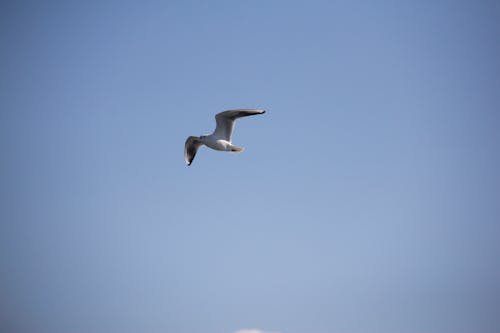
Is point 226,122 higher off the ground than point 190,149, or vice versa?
point 226,122

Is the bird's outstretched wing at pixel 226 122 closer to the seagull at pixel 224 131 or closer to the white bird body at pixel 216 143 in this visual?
the seagull at pixel 224 131

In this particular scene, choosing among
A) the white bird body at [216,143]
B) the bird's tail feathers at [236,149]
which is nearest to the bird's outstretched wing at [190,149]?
the white bird body at [216,143]

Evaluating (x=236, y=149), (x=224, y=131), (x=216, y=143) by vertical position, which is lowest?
(x=236, y=149)

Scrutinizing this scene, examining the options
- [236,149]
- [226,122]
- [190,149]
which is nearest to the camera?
[236,149]

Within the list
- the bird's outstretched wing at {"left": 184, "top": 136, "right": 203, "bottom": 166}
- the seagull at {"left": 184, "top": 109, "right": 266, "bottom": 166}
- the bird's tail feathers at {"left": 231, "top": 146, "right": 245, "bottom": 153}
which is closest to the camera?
the seagull at {"left": 184, "top": 109, "right": 266, "bottom": 166}

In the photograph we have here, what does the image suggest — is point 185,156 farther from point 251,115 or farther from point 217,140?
point 251,115

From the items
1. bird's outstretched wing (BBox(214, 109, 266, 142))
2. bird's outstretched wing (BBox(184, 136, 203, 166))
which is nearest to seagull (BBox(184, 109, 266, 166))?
bird's outstretched wing (BBox(214, 109, 266, 142))

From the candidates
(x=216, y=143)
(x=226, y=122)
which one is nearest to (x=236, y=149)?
(x=216, y=143)

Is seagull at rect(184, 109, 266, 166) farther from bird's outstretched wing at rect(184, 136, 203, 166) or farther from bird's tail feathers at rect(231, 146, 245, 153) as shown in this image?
bird's outstretched wing at rect(184, 136, 203, 166)

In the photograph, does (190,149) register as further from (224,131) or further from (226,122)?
(226,122)

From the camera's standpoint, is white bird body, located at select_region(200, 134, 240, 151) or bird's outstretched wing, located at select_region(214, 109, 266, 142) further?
white bird body, located at select_region(200, 134, 240, 151)

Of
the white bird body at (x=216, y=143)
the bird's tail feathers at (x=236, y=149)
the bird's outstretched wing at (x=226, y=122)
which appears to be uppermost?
the bird's outstretched wing at (x=226, y=122)

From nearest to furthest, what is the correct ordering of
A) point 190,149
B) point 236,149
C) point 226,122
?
point 236,149
point 226,122
point 190,149

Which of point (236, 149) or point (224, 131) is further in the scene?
point (224, 131)
